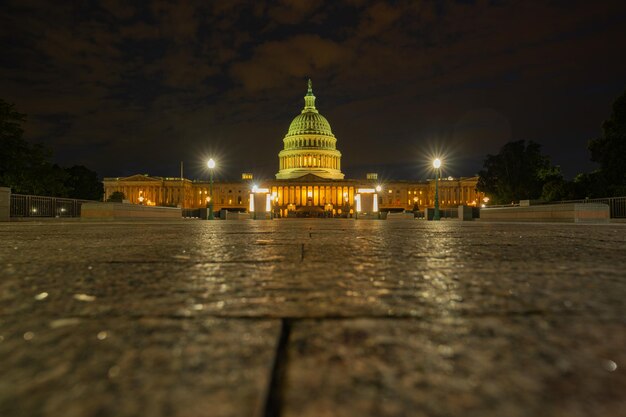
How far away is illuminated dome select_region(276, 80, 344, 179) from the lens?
98750 millimetres

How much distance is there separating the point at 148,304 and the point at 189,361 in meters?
0.46

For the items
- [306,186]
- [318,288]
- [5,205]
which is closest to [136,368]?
[318,288]

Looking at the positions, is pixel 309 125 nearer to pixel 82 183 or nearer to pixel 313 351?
pixel 82 183

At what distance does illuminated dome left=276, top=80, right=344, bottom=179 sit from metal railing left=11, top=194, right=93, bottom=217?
7431 centimetres

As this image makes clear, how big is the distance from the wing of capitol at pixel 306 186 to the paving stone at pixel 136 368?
91339 mm

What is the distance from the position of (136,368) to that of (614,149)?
35.6 m

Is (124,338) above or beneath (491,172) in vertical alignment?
beneath

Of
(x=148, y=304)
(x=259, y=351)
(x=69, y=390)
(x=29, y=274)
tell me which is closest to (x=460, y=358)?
(x=259, y=351)

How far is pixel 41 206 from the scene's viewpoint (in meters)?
20.8

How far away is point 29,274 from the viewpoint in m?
1.74

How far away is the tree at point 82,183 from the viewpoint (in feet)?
195

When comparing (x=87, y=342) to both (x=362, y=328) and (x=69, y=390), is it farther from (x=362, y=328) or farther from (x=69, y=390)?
(x=362, y=328)

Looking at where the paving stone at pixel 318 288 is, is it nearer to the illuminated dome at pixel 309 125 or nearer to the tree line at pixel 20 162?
the tree line at pixel 20 162

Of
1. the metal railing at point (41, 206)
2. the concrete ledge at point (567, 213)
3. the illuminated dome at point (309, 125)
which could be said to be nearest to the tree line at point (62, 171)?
the metal railing at point (41, 206)
